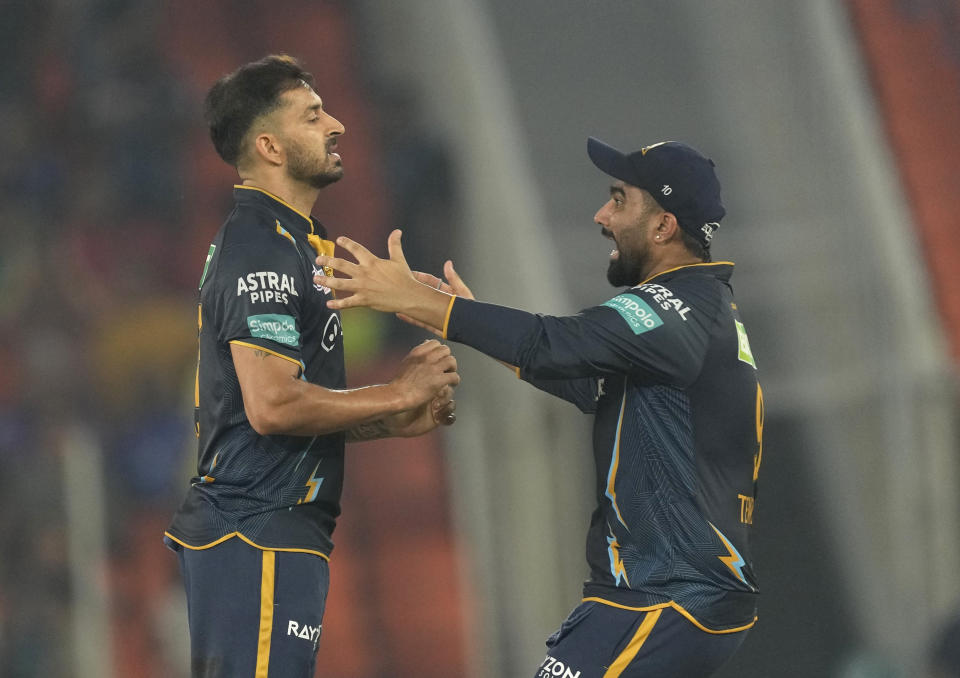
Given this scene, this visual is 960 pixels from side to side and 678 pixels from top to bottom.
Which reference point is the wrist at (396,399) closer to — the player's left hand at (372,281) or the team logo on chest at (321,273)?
the player's left hand at (372,281)

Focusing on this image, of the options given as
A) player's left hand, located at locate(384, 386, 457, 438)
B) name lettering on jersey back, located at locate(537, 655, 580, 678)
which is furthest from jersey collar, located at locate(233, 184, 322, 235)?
name lettering on jersey back, located at locate(537, 655, 580, 678)

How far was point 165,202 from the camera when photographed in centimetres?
790

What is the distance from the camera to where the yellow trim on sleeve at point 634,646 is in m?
3.22

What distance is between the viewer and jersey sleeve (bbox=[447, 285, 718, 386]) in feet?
10.4

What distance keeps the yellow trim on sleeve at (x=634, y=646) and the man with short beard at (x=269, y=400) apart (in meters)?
0.78

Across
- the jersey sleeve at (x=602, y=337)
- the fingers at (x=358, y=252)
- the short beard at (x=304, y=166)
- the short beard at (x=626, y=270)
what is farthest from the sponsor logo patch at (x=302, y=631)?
the short beard at (x=626, y=270)

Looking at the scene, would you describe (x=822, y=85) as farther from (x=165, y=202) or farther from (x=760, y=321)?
(x=165, y=202)

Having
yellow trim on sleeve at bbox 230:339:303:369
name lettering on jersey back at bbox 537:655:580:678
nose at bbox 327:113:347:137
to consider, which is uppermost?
nose at bbox 327:113:347:137

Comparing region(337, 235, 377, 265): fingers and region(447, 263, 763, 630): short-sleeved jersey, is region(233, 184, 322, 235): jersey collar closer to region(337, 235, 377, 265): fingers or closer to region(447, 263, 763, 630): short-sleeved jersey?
region(337, 235, 377, 265): fingers

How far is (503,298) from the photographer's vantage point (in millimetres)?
6723

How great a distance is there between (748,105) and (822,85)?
2.05 feet

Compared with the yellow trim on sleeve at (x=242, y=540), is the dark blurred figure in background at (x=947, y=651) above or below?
below

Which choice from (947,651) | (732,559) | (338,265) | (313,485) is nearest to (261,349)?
(338,265)

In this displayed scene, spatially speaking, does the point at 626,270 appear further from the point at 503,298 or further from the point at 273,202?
the point at 503,298
